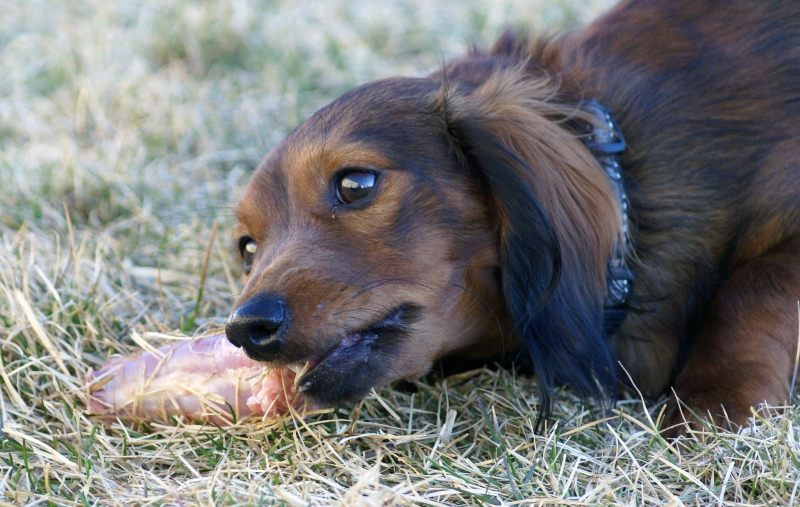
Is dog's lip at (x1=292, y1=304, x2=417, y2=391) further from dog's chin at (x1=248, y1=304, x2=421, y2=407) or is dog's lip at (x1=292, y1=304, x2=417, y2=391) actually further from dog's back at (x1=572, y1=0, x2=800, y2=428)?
dog's back at (x1=572, y1=0, x2=800, y2=428)

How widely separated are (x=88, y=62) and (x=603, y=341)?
4.45m

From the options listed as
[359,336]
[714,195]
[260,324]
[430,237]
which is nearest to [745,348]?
[714,195]

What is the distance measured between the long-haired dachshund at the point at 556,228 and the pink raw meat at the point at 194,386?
22 cm

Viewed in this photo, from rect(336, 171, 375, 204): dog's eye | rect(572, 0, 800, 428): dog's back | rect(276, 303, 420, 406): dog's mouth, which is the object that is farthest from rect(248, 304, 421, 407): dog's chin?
rect(572, 0, 800, 428): dog's back

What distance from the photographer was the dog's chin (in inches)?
98.4

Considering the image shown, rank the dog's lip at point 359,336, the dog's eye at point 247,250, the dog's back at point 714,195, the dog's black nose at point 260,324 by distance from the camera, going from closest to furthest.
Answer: the dog's black nose at point 260,324
the dog's lip at point 359,336
the dog's back at point 714,195
the dog's eye at point 247,250

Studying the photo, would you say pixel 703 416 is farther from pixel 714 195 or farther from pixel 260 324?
pixel 260 324

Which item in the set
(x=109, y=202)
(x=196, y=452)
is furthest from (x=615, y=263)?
(x=109, y=202)

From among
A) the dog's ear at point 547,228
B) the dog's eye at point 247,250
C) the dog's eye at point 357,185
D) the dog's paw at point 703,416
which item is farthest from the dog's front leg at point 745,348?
the dog's eye at point 247,250

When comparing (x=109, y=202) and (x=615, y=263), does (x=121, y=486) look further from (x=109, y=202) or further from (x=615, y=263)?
(x=109, y=202)

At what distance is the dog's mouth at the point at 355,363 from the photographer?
2.50 m

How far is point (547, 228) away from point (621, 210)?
1.04 ft

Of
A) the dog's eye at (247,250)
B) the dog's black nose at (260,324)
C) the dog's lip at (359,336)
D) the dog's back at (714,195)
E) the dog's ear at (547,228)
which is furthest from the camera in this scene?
the dog's eye at (247,250)

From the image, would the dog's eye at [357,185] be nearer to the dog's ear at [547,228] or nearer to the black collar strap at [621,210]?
the dog's ear at [547,228]
